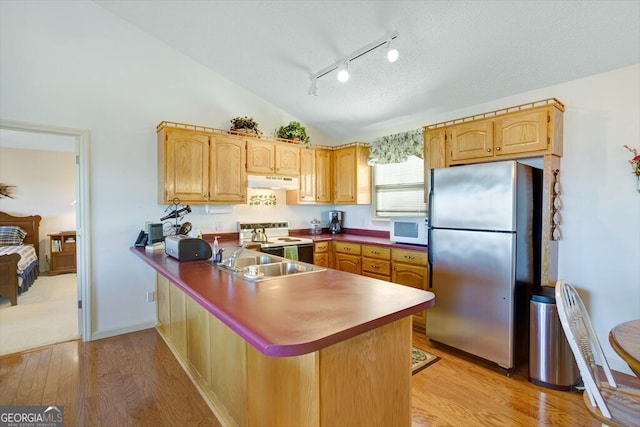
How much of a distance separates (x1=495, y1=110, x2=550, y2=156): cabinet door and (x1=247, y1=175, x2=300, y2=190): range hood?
7.80 feet

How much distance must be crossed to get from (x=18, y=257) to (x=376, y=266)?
4.76m

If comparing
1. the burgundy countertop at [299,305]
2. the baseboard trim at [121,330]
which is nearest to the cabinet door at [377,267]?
the burgundy countertop at [299,305]

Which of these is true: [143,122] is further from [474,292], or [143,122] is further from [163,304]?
[474,292]

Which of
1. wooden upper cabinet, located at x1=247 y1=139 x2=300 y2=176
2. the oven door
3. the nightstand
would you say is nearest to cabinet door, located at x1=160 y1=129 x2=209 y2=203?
wooden upper cabinet, located at x1=247 y1=139 x2=300 y2=176

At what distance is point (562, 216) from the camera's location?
277 cm

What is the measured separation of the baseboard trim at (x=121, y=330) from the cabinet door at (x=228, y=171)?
5.06 ft

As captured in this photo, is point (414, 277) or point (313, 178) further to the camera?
point (313, 178)

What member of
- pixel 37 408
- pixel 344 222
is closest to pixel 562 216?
pixel 344 222

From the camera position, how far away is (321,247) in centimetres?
418

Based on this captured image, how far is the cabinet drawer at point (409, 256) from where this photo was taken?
10.7 ft

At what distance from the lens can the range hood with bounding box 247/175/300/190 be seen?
12.6 feet

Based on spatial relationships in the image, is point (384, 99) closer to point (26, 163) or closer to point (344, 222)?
Result: point (344, 222)

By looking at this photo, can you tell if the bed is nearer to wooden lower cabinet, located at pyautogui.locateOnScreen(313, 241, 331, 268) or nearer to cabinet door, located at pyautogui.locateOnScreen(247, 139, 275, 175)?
cabinet door, located at pyautogui.locateOnScreen(247, 139, 275, 175)

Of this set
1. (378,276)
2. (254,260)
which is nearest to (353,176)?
(378,276)
